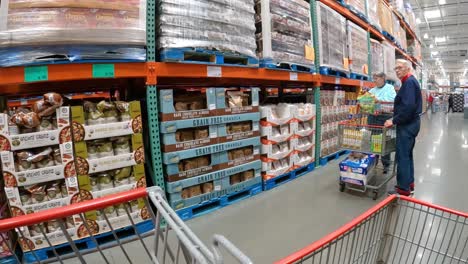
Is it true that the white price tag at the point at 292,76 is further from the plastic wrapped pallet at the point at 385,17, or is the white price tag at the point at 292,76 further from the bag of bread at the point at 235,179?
the plastic wrapped pallet at the point at 385,17

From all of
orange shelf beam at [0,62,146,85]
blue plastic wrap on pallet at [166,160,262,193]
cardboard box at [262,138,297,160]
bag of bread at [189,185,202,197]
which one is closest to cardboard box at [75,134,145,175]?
blue plastic wrap on pallet at [166,160,262,193]

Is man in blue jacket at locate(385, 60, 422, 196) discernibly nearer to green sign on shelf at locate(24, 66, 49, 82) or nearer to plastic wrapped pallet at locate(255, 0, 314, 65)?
plastic wrapped pallet at locate(255, 0, 314, 65)

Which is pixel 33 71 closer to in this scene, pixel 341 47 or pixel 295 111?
pixel 295 111

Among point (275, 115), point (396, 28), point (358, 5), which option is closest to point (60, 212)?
point (275, 115)

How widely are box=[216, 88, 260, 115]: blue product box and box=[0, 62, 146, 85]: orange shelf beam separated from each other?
83 centimetres

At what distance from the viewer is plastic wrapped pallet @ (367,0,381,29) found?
560 centimetres

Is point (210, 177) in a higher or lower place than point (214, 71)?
lower

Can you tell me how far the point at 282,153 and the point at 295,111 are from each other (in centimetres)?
65

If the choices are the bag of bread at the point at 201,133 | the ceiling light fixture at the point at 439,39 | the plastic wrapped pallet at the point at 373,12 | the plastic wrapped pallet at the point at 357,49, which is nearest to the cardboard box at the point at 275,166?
the bag of bread at the point at 201,133

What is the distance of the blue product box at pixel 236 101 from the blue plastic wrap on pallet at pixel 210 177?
25.9 inches

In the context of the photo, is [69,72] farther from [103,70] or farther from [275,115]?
[275,115]

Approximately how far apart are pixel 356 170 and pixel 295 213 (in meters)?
Answer: 1.05

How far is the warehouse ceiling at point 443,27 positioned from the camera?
1348 centimetres

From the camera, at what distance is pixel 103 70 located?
1.98 meters
